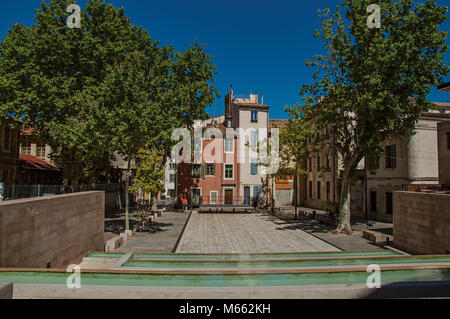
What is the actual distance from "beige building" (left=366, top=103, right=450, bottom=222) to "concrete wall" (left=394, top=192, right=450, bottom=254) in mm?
8353

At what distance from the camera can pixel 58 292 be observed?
5742 millimetres

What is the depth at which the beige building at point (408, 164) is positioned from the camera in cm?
2373

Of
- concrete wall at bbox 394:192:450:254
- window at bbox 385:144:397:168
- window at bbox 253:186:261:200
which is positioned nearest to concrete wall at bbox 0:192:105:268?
concrete wall at bbox 394:192:450:254

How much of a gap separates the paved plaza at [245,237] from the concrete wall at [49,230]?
4.77 meters

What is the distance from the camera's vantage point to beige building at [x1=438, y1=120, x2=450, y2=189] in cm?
1994

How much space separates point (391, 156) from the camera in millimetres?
25828

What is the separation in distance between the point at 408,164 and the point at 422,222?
492 inches

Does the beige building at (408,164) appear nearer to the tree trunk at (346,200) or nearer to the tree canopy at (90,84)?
the tree trunk at (346,200)

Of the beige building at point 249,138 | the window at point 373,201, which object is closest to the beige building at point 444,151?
the window at point 373,201

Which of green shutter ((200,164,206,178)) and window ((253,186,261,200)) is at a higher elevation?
green shutter ((200,164,206,178))

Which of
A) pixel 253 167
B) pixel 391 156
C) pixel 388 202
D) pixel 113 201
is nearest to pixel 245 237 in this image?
pixel 388 202

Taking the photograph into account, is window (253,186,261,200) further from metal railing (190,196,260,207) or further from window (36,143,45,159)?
window (36,143,45,159)

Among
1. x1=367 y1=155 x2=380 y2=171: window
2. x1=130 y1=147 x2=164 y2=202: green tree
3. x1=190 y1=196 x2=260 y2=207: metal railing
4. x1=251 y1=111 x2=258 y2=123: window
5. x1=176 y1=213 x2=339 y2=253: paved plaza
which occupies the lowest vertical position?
x1=176 y1=213 x2=339 y2=253: paved plaza

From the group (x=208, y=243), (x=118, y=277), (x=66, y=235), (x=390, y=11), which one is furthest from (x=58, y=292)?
(x=390, y=11)
